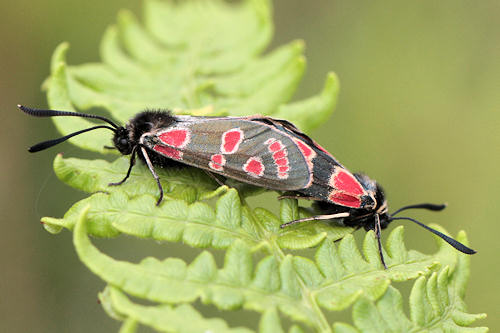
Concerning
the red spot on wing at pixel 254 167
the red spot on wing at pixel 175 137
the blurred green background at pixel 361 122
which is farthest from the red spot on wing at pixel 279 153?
the blurred green background at pixel 361 122

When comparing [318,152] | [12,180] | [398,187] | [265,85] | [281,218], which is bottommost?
[12,180]

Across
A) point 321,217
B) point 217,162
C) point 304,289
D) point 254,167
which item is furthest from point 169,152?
point 304,289

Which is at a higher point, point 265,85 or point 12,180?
point 265,85

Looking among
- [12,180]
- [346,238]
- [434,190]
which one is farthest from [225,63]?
[434,190]

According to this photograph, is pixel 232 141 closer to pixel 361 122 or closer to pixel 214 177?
pixel 214 177

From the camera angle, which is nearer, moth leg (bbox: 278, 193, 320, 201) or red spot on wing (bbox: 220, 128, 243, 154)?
moth leg (bbox: 278, 193, 320, 201)

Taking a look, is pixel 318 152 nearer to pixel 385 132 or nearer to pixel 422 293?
pixel 422 293

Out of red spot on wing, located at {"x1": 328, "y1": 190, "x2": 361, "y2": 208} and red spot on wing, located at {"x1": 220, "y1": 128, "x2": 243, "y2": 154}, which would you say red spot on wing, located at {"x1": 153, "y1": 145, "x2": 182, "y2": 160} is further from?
red spot on wing, located at {"x1": 328, "y1": 190, "x2": 361, "y2": 208}

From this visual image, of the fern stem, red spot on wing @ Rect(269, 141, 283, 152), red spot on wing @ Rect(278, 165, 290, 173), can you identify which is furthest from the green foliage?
red spot on wing @ Rect(269, 141, 283, 152)
